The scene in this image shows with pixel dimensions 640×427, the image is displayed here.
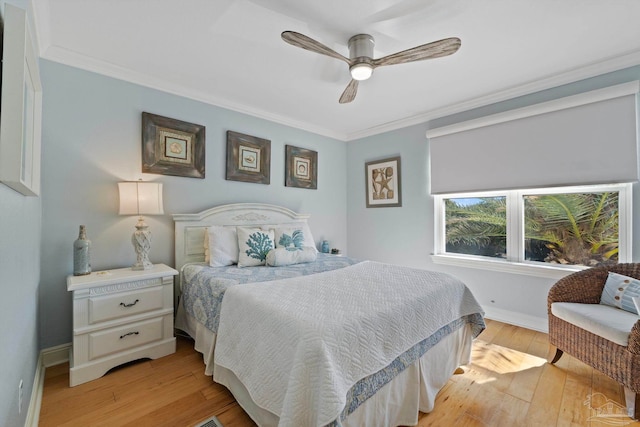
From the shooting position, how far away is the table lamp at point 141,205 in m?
2.27

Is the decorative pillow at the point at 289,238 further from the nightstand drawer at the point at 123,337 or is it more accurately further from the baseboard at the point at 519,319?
the baseboard at the point at 519,319

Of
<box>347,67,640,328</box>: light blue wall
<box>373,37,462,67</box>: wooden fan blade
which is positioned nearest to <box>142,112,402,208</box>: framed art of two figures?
<box>347,67,640,328</box>: light blue wall

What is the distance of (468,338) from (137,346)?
2614 mm

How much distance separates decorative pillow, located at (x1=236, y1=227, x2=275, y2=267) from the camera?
2.62m

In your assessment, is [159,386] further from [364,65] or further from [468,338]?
[364,65]

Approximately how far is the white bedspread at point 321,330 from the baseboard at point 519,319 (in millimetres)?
1302

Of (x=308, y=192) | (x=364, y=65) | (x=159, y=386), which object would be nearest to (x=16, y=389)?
(x=159, y=386)

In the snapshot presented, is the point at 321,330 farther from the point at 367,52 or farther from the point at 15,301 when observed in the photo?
the point at 367,52

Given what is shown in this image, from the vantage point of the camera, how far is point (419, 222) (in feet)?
12.0

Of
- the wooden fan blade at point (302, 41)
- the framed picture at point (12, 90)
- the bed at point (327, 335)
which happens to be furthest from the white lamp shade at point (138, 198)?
the wooden fan blade at point (302, 41)

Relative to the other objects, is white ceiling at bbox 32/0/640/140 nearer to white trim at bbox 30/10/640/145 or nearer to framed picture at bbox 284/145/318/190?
white trim at bbox 30/10/640/145

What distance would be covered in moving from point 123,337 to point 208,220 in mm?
1263

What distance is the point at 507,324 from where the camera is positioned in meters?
2.94

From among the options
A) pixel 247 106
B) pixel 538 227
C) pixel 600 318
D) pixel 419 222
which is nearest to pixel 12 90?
pixel 247 106
